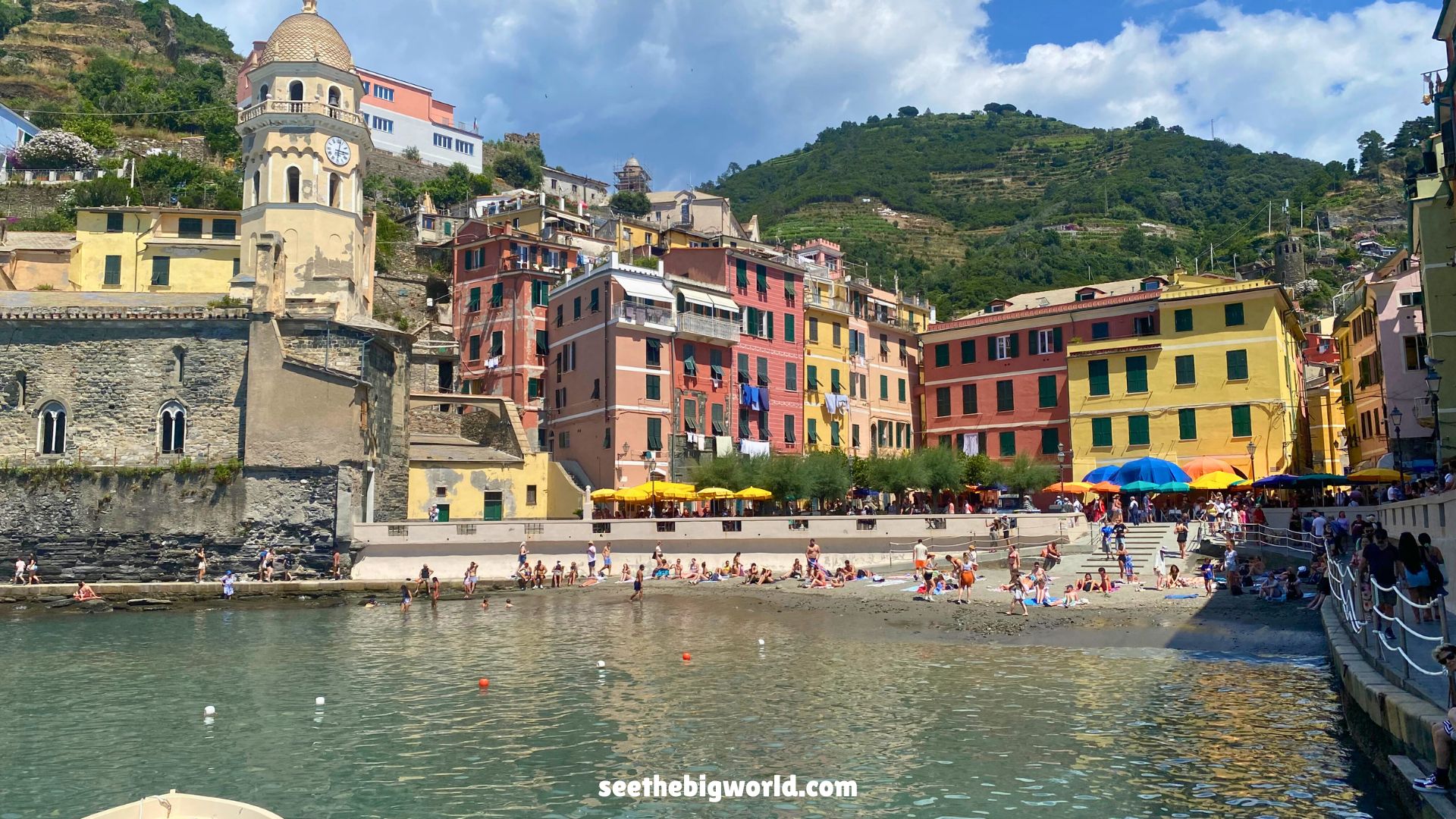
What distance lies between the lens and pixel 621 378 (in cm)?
4688

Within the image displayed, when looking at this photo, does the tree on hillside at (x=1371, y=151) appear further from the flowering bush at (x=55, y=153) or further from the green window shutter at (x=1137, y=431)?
the flowering bush at (x=55, y=153)

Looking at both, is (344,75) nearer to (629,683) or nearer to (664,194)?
(629,683)

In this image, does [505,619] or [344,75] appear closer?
[505,619]

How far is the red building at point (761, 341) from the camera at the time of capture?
171ft

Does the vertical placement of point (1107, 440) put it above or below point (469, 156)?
below

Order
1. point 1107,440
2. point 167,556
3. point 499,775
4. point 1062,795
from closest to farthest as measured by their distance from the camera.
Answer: point 1062,795 → point 499,775 → point 167,556 → point 1107,440

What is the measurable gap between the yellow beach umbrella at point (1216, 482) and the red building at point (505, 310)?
31780mm

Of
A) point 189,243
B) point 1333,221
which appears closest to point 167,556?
point 189,243

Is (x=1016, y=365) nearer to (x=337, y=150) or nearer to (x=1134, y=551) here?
(x=1134, y=551)

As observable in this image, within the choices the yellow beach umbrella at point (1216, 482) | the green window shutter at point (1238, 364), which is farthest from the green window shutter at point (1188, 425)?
the yellow beach umbrella at point (1216, 482)

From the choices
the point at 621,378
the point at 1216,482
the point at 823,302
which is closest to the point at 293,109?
the point at 621,378

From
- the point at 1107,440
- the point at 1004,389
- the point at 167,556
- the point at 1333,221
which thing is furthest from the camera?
the point at 1333,221

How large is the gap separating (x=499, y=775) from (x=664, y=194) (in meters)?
101

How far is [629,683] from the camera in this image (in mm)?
20344
